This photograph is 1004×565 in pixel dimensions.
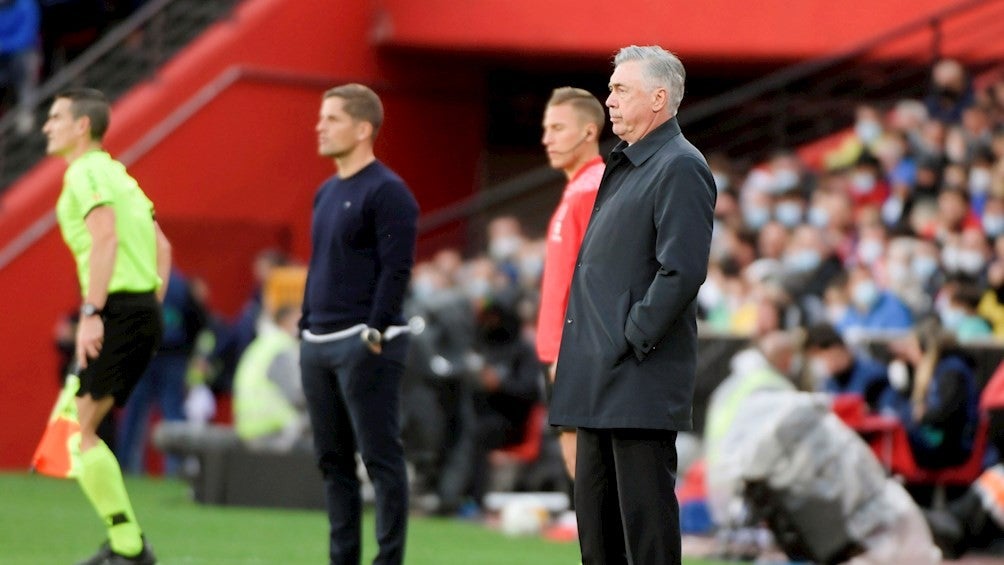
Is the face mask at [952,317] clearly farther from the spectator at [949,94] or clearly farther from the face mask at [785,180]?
the spectator at [949,94]

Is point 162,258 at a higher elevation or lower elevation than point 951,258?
higher

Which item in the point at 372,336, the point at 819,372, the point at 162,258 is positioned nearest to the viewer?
the point at 372,336

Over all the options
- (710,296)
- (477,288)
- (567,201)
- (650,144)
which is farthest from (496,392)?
(650,144)

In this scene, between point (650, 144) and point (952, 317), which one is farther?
point (952, 317)

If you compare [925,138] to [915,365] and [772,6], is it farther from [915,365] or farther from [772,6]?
[915,365]

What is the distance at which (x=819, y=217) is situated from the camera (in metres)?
17.5

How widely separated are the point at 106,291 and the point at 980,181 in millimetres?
10030

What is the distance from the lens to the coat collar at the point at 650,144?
6.62 meters

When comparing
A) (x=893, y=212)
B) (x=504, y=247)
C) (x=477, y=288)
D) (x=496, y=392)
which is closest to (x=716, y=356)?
(x=496, y=392)

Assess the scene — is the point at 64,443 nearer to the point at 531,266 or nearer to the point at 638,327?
the point at 638,327

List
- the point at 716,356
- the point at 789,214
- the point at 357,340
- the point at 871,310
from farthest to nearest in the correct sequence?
1. the point at 789,214
2. the point at 871,310
3. the point at 716,356
4. the point at 357,340

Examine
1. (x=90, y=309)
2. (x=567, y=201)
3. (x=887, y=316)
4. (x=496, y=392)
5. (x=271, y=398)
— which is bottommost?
(x=496, y=392)

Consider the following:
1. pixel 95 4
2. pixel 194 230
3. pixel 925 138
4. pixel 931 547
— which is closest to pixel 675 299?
pixel 931 547

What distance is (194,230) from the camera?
19.8 m
